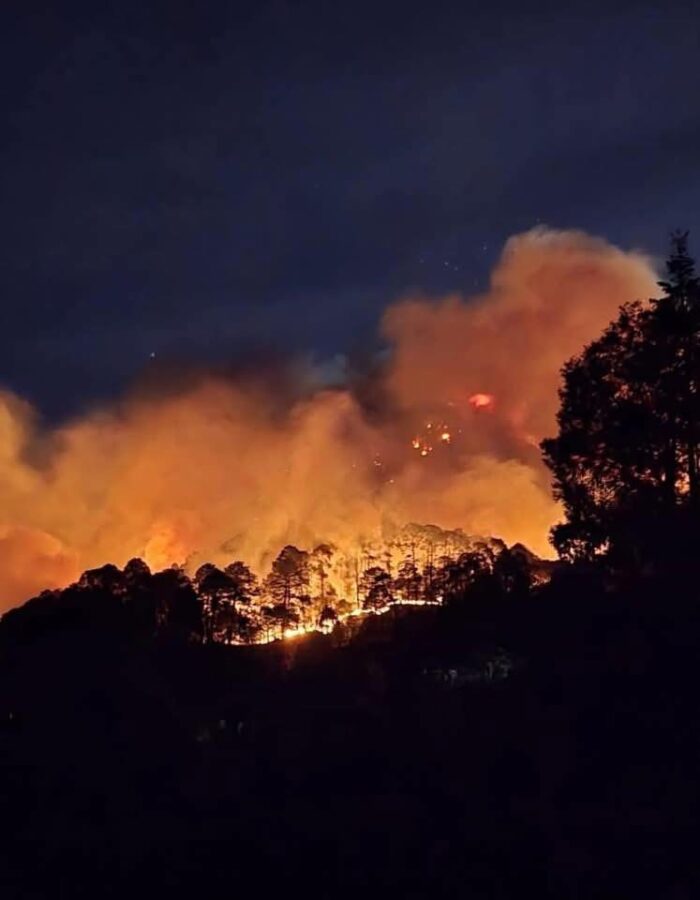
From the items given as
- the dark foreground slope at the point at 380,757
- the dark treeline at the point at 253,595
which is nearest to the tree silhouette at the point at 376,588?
the dark treeline at the point at 253,595

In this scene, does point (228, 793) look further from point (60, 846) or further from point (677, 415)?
point (677, 415)

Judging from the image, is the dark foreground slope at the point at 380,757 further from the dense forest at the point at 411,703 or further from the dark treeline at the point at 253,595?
the dark treeline at the point at 253,595

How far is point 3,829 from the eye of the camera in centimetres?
3412

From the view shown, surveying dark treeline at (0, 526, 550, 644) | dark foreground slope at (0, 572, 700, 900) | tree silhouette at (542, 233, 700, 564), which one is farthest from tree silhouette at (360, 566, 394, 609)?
tree silhouette at (542, 233, 700, 564)

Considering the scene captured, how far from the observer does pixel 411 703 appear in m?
37.2

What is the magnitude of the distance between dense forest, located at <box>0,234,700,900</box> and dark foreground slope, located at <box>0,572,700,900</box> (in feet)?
0.25

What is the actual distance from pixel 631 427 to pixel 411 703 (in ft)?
43.1

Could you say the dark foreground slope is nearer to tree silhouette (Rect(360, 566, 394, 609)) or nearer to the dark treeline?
the dark treeline

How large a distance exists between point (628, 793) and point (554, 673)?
6042mm

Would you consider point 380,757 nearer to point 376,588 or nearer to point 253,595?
point 376,588

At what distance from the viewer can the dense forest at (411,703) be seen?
3047cm

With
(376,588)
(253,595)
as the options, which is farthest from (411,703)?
(253,595)

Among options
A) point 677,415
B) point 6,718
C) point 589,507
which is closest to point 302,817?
point 6,718

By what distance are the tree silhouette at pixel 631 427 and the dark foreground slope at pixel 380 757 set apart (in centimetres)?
265
